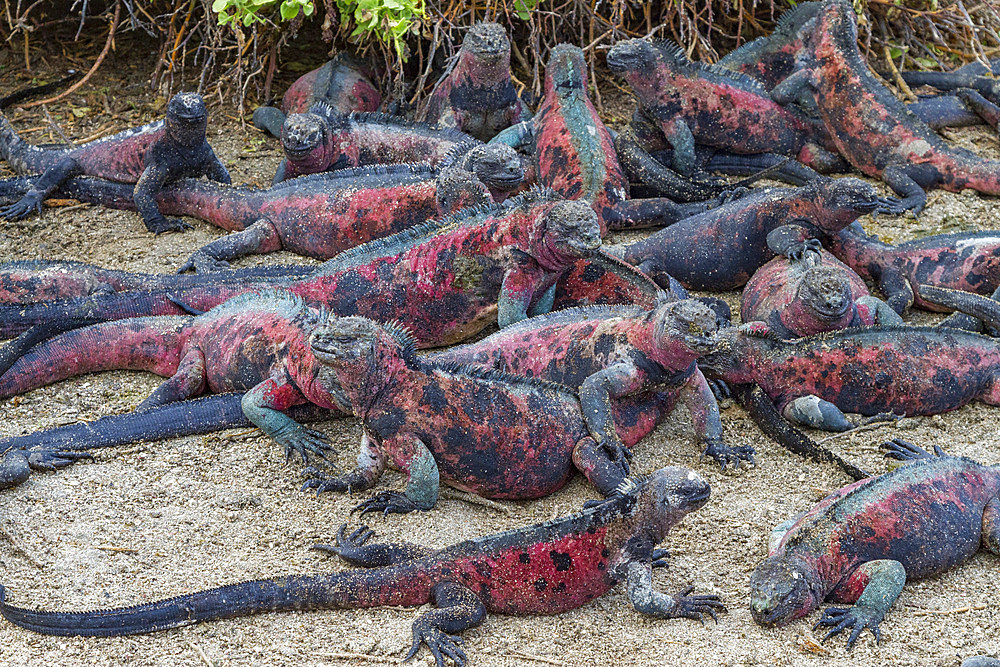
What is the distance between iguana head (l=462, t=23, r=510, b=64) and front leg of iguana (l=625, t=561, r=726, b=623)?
3.56 m

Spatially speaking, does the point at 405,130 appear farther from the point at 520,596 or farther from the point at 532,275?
the point at 520,596

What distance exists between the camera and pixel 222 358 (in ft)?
14.4

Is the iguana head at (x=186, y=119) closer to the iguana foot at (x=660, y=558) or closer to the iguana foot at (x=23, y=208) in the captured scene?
the iguana foot at (x=23, y=208)

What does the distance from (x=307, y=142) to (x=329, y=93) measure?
866 mm

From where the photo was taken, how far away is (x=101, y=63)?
7.21 m

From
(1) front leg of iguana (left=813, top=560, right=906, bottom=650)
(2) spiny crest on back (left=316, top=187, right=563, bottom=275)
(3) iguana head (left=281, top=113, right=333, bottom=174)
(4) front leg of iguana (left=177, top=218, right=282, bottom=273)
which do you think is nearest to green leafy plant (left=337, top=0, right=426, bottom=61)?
(3) iguana head (left=281, top=113, right=333, bottom=174)

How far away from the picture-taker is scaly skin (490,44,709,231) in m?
5.64

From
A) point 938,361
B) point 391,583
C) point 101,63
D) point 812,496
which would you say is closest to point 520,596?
point 391,583

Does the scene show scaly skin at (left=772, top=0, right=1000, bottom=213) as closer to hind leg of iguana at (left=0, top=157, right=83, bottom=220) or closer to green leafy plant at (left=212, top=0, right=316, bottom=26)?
green leafy plant at (left=212, top=0, right=316, bottom=26)

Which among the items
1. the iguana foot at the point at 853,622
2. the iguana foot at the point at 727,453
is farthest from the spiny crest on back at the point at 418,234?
the iguana foot at the point at 853,622

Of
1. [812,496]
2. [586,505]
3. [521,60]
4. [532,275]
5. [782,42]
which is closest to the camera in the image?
[586,505]

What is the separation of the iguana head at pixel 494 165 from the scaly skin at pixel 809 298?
118 centimetres

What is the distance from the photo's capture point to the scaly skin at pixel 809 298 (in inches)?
179

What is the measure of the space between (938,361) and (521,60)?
3668mm
